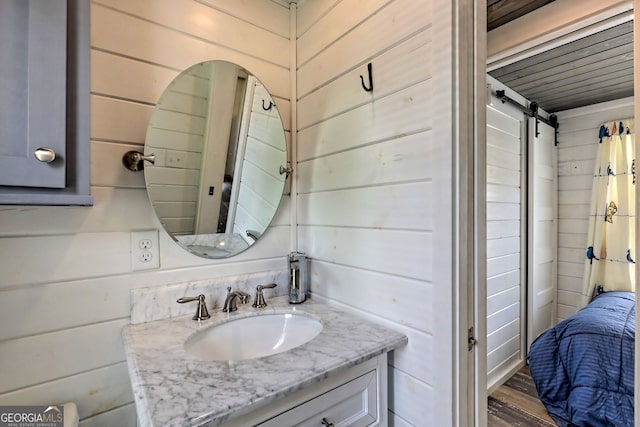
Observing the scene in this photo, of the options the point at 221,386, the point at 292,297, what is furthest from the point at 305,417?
the point at 292,297

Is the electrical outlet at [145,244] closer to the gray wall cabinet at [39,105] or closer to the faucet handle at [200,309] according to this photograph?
the faucet handle at [200,309]

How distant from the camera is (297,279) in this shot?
3.93ft

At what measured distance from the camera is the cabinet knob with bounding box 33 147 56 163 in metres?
0.61

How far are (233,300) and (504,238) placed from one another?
6.73ft

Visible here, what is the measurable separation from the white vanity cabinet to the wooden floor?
1589mm

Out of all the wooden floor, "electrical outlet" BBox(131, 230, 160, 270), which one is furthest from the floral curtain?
"electrical outlet" BBox(131, 230, 160, 270)

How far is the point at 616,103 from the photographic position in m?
2.66

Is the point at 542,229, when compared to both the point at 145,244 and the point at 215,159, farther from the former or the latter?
the point at 145,244

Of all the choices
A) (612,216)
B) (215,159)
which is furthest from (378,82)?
(612,216)

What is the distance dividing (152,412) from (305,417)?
33 centimetres

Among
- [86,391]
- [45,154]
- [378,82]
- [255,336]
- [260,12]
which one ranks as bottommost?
[86,391]

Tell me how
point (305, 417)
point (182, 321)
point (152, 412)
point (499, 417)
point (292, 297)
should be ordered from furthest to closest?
point (499, 417)
point (292, 297)
point (182, 321)
point (305, 417)
point (152, 412)

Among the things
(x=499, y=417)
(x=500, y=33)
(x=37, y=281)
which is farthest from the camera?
(x=499, y=417)

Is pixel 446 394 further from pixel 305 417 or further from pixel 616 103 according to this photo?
pixel 616 103
